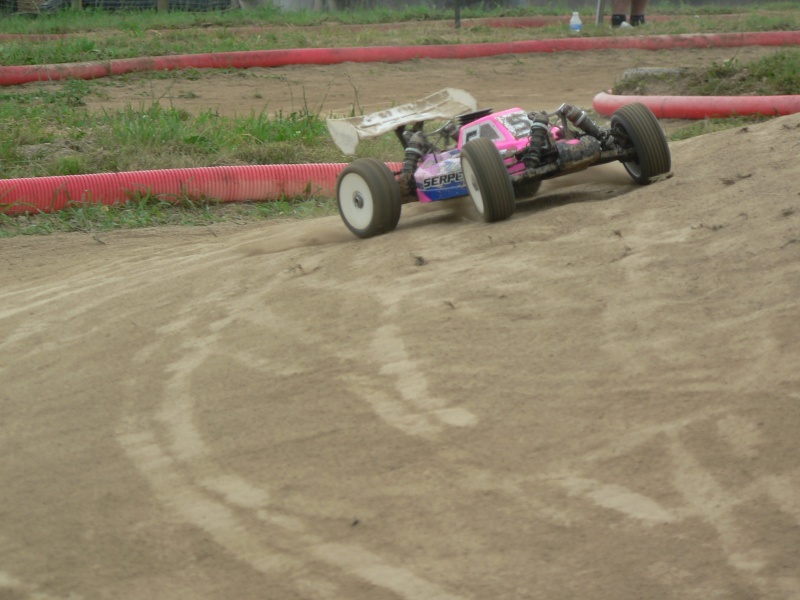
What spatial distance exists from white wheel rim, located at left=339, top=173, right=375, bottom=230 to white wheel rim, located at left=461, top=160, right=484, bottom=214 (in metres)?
0.50

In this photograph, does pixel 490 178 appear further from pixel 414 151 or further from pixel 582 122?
pixel 414 151

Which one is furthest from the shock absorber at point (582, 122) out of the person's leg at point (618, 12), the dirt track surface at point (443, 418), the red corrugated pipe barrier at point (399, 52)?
the person's leg at point (618, 12)

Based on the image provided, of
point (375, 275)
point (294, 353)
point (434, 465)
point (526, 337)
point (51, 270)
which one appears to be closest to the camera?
point (434, 465)

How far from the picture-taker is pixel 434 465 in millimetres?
3205

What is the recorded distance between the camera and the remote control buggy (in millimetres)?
5074

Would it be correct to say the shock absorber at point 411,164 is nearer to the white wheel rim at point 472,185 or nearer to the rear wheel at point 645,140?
the white wheel rim at point 472,185

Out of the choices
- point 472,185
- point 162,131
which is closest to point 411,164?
point 472,185

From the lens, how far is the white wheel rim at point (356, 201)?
216 inches

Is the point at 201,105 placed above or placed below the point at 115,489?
above

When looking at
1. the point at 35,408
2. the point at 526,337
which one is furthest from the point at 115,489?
the point at 526,337

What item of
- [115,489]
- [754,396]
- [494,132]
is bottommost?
[115,489]

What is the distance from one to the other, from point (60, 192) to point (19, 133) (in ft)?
4.90

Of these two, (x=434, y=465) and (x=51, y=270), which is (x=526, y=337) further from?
(x=51, y=270)

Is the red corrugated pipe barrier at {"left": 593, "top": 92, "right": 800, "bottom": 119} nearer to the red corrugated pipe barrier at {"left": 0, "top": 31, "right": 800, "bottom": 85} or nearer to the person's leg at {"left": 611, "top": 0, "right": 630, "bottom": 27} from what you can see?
the red corrugated pipe barrier at {"left": 0, "top": 31, "right": 800, "bottom": 85}
